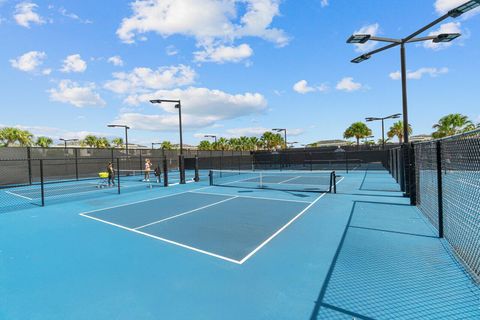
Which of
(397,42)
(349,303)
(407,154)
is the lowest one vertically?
(349,303)

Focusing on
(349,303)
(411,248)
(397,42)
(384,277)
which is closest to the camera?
(349,303)

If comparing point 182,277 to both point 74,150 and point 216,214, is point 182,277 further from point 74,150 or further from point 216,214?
point 74,150

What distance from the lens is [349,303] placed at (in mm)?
3852

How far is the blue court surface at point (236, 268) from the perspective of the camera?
3.83 metres

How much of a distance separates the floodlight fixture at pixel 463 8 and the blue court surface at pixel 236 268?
5.70m

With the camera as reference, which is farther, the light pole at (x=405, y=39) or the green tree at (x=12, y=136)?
the green tree at (x=12, y=136)

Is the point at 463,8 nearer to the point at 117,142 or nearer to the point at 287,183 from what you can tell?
the point at 287,183

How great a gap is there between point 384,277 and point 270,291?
6.88 ft

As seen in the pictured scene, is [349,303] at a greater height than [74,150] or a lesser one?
lesser

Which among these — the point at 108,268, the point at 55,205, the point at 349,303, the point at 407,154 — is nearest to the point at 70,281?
the point at 108,268

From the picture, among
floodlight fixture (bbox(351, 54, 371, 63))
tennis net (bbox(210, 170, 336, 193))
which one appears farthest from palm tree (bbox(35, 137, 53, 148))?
floodlight fixture (bbox(351, 54, 371, 63))

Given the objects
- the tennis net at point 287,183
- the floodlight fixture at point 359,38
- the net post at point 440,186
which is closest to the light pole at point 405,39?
the floodlight fixture at point 359,38

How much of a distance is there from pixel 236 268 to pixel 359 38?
828 cm

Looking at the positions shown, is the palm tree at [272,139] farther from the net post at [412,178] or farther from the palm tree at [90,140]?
the net post at [412,178]
